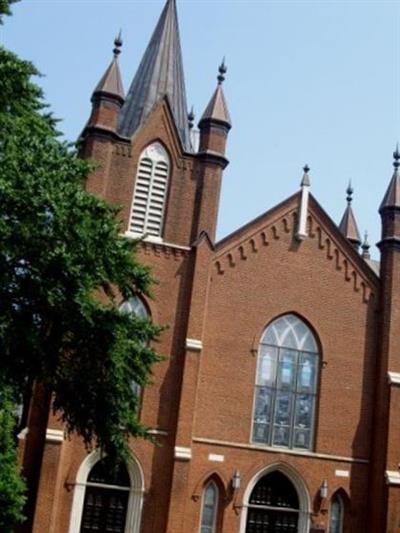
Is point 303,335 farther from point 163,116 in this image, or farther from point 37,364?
point 37,364

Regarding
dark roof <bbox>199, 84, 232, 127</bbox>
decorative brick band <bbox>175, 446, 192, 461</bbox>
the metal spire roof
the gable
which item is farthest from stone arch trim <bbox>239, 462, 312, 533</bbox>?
dark roof <bbox>199, 84, 232, 127</bbox>

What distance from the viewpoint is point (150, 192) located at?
23516 millimetres

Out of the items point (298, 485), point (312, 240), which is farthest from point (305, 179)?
A: point (298, 485)

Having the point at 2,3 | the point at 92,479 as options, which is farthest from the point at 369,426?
the point at 2,3

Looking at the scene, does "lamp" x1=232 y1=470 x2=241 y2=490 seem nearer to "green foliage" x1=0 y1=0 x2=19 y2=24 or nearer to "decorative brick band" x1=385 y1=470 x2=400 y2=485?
"decorative brick band" x1=385 y1=470 x2=400 y2=485

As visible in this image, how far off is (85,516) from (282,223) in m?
9.88

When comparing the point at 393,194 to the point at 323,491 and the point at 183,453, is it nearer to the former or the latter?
the point at 323,491

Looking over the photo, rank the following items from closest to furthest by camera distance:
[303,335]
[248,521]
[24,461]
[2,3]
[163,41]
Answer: [2,3] < [24,461] < [248,521] < [303,335] < [163,41]

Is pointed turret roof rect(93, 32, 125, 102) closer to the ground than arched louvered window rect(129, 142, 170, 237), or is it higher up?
higher up

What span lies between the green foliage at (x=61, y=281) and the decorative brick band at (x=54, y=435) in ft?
8.78

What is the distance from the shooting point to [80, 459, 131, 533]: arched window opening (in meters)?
21.0

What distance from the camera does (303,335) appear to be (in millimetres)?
23641

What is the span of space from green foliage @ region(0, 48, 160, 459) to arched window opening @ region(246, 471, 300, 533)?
592 centimetres

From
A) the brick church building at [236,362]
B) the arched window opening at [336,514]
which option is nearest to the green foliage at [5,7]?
the brick church building at [236,362]
